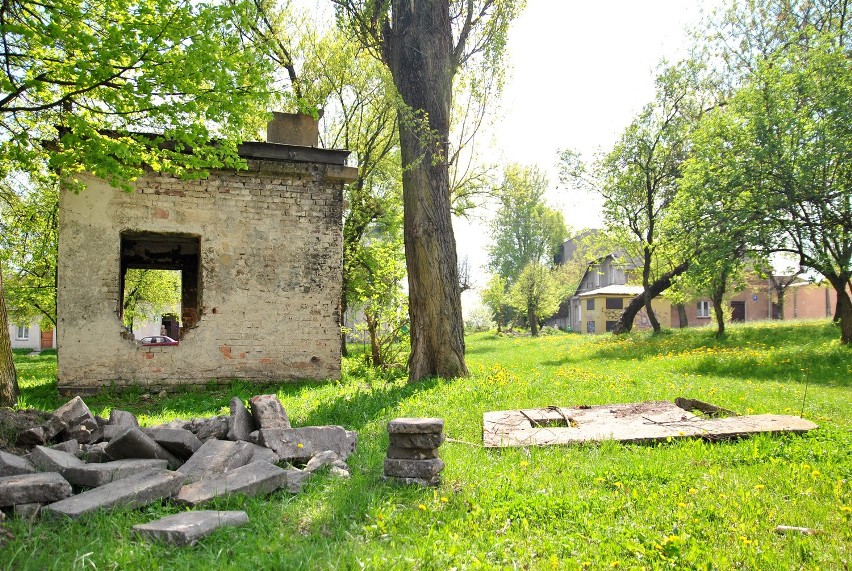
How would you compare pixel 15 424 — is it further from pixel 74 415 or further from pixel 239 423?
pixel 239 423

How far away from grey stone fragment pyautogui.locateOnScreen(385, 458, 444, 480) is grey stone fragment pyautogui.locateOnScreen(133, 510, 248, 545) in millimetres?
1316

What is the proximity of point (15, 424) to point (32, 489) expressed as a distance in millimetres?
2039

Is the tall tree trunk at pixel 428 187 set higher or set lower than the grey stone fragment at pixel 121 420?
higher

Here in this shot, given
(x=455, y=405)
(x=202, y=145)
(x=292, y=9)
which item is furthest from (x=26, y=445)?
(x=292, y=9)

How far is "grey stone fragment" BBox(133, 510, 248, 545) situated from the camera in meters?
3.52

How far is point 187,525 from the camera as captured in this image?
3609 millimetres

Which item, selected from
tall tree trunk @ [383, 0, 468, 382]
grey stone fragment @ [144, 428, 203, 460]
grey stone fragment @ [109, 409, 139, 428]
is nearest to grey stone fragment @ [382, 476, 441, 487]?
grey stone fragment @ [144, 428, 203, 460]

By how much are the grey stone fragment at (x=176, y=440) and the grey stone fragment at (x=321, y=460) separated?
3.73ft

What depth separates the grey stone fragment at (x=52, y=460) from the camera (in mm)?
4633

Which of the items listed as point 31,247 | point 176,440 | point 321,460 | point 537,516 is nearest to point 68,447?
point 176,440

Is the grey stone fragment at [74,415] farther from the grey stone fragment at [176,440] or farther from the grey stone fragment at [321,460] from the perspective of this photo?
the grey stone fragment at [321,460]

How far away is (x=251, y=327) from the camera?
11.3 metres

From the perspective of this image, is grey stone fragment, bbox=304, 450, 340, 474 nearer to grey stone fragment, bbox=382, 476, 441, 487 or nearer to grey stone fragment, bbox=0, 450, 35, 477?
grey stone fragment, bbox=382, 476, 441, 487

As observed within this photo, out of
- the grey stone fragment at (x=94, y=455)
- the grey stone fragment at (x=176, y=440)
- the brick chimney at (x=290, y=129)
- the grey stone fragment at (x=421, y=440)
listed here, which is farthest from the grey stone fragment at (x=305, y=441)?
the brick chimney at (x=290, y=129)
